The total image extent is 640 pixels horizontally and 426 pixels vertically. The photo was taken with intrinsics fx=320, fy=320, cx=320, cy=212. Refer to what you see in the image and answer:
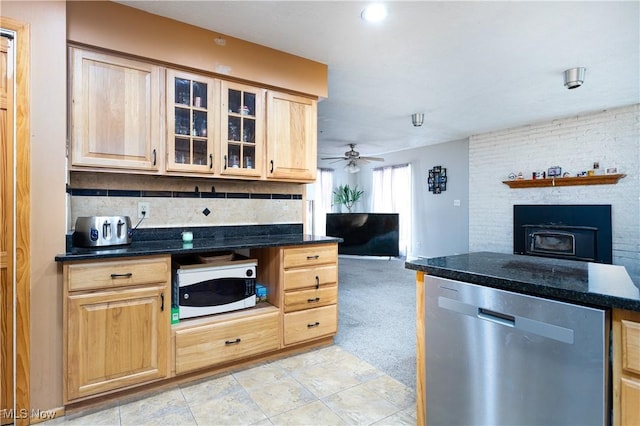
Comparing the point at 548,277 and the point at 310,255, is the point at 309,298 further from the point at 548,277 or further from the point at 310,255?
the point at 548,277

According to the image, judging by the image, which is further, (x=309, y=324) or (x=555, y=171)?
(x=555, y=171)

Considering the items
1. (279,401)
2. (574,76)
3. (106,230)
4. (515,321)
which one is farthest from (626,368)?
(574,76)

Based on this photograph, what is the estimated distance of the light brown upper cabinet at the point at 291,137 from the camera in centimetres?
262

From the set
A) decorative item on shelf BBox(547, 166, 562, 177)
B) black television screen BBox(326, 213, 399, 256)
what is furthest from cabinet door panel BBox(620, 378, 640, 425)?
black television screen BBox(326, 213, 399, 256)

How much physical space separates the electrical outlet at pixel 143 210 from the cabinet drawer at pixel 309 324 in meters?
1.30

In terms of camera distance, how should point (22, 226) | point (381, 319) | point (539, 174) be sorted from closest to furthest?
1. point (22, 226)
2. point (381, 319)
3. point (539, 174)

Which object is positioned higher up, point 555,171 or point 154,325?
point 555,171

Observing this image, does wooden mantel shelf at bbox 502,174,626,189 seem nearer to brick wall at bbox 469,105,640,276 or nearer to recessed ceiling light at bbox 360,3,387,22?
brick wall at bbox 469,105,640,276

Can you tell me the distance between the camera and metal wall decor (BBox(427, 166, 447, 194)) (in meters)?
6.45

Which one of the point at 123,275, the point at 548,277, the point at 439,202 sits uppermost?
the point at 439,202

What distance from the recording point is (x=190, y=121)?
2.31 metres

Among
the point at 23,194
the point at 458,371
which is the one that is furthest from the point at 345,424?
the point at 23,194

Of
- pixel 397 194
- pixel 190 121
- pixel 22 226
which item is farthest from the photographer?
pixel 397 194

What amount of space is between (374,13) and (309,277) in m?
1.89
